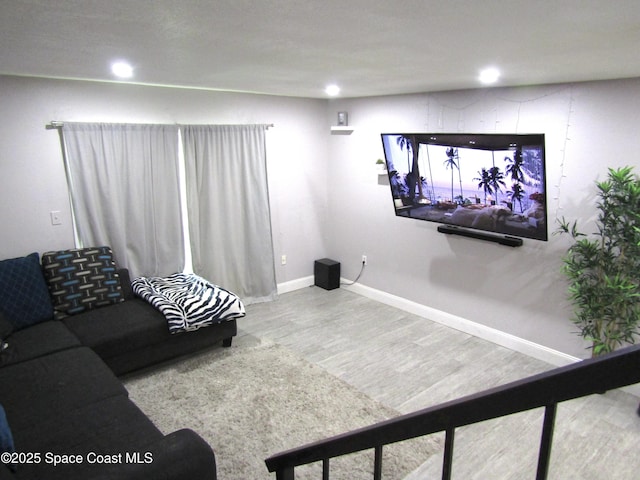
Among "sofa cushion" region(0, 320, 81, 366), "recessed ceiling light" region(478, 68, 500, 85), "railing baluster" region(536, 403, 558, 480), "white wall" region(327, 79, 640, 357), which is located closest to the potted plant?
"white wall" region(327, 79, 640, 357)

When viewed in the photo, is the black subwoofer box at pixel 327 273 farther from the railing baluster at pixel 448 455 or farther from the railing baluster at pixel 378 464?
the railing baluster at pixel 448 455

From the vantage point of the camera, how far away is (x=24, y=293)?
328 cm

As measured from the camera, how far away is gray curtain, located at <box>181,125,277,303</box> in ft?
14.6

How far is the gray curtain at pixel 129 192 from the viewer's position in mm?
3744

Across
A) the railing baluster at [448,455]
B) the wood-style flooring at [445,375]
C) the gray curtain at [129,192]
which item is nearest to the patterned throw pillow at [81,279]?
the gray curtain at [129,192]

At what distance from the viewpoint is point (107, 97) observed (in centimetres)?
380

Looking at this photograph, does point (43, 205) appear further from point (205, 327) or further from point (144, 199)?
point (205, 327)

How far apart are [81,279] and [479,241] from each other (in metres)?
3.57

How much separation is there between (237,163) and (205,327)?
1890mm

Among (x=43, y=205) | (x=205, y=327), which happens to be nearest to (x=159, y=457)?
(x=205, y=327)

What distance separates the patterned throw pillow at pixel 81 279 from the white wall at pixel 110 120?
0.80ft

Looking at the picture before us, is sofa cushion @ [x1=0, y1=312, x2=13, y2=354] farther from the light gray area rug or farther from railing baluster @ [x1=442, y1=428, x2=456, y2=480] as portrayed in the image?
railing baluster @ [x1=442, y1=428, x2=456, y2=480]

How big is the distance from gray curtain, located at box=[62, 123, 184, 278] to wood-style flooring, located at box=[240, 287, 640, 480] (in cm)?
118

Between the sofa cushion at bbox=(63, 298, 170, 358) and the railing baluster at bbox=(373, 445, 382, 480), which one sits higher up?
the railing baluster at bbox=(373, 445, 382, 480)
